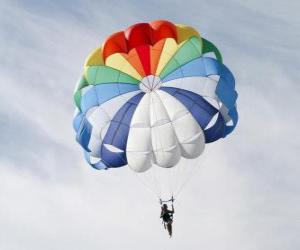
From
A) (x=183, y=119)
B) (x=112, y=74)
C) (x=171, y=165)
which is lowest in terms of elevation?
(x=171, y=165)

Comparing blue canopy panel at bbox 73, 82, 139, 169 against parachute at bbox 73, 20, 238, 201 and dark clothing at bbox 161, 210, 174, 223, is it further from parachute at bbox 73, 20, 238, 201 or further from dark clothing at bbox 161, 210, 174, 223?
dark clothing at bbox 161, 210, 174, 223

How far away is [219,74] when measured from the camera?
80.5ft

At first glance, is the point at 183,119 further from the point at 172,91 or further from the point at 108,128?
the point at 108,128

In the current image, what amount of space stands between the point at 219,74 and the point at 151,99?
10.6ft

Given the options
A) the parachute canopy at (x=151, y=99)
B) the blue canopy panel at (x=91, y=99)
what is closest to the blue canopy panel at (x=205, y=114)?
the parachute canopy at (x=151, y=99)

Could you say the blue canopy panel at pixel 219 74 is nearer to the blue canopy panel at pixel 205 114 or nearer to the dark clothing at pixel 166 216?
the blue canopy panel at pixel 205 114

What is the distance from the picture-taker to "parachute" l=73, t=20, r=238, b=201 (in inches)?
974

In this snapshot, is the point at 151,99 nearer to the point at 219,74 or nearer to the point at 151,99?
the point at 151,99

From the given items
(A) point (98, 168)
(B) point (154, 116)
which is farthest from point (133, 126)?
(A) point (98, 168)

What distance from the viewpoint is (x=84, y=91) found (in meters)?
25.6

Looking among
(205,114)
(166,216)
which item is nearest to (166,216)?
(166,216)

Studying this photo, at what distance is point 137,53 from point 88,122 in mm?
3634

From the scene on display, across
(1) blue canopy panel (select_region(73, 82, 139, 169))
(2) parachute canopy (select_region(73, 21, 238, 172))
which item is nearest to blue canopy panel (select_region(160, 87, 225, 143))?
(2) parachute canopy (select_region(73, 21, 238, 172))

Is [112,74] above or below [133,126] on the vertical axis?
above
